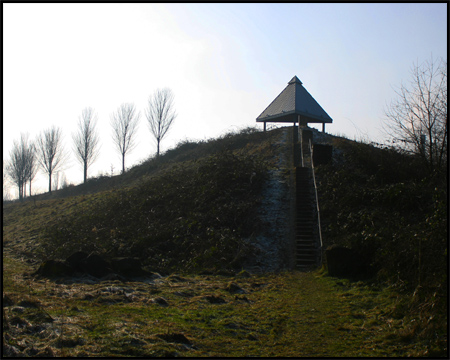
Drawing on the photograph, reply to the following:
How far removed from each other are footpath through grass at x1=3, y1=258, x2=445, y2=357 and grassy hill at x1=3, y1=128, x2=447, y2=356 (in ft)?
0.08

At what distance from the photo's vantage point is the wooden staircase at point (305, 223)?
11555 millimetres

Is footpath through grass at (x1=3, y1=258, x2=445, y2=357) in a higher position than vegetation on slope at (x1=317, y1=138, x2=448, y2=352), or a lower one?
lower

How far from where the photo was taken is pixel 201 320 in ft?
20.1

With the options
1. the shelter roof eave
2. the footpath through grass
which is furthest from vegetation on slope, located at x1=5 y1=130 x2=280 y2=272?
the shelter roof eave

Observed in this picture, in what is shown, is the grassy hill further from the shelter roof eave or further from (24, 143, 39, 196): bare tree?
(24, 143, 39, 196): bare tree

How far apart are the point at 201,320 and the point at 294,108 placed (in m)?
21.8

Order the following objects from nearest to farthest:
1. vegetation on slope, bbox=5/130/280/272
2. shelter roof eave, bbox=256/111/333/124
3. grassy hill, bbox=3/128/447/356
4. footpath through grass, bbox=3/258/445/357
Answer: footpath through grass, bbox=3/258/445/357 → grassy hill, bbox=3/128/447/356 → vegetation on slope, bbox=5/130/280/272 → shelter roof eave, bbox=256/111/333/124

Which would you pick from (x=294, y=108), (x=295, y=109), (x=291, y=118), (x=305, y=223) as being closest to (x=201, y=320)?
(x=305, y=223)

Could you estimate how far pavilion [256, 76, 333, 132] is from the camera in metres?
26.5

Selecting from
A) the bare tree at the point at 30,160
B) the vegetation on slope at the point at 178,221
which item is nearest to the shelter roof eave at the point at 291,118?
the vegetation on slope at the point at 178,221

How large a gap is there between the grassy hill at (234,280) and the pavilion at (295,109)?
7.31 m

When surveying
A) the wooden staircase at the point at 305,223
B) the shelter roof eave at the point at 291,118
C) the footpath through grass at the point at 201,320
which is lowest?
the footpath through grass at the point at 201,320

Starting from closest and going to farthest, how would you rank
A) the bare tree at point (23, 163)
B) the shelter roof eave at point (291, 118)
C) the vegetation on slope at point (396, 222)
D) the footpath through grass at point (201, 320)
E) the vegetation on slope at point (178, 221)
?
1. the footpath through grass at point (201, 320)
2. the vegetation on slope at point (396, 222)
3. the vegetation on slope at point (178, 221)
4. the shelter roof eave at point (291, 118)
5. the bare tree at point (23, 163)

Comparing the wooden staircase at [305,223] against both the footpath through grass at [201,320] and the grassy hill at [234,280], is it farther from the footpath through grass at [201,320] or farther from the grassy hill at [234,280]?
the footpath through grass at [201,320]
